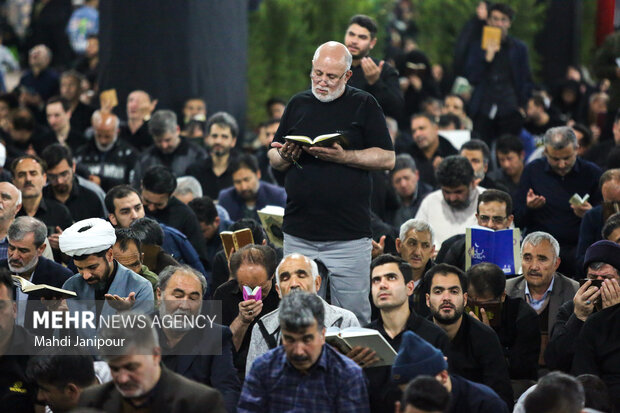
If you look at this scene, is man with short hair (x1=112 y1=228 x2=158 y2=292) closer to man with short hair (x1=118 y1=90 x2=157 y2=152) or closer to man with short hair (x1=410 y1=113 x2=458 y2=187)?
man with short hair (x1=410 y1=113 x2=458 y2=187)

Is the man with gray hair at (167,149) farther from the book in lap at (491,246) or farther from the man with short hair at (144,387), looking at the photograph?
the man with short hair at (144,387)

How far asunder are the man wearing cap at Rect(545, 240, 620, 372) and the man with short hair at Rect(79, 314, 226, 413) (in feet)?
8.07

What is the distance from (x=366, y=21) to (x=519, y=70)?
13.4 ft

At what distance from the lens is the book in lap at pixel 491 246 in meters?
7.85

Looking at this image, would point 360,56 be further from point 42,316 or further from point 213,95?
point 213,95

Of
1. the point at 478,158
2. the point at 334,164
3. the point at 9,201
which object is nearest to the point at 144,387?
the point at 334,164

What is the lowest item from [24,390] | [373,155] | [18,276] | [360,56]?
[24,390]

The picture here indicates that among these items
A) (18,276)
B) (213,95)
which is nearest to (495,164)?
(213,95)

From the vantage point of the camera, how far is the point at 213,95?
43.9ft

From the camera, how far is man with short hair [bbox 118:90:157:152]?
40.5 feet

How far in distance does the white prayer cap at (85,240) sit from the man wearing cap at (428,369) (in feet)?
6.70

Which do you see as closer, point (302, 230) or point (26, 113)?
point (302, 230)

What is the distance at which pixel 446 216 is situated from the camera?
927cm

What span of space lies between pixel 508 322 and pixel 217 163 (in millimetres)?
4530
